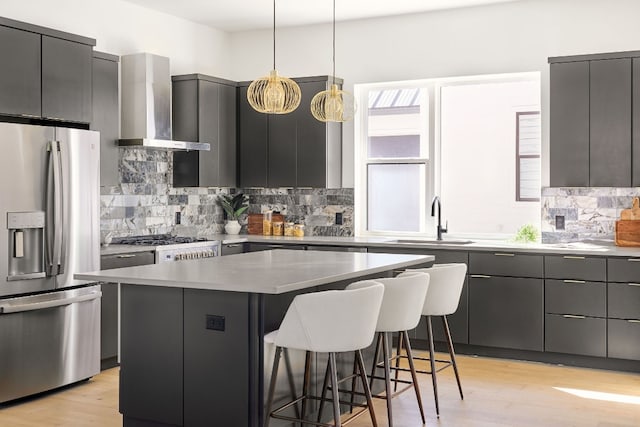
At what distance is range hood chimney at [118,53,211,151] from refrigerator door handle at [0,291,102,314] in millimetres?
1506

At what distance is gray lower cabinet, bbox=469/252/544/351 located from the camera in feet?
19.6

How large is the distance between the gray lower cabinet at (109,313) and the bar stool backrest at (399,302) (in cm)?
235

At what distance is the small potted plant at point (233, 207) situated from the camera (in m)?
7.72

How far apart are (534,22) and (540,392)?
318 cm

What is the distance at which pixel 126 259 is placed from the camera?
5.79 metres

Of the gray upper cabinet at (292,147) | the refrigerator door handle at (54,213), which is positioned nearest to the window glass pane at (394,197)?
the gray upper cabinet at (292,147)

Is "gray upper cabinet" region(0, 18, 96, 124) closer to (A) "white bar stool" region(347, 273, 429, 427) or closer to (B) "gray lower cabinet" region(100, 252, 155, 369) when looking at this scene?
(B) "gray lower cabinet" region(100, 252, 155, 369)

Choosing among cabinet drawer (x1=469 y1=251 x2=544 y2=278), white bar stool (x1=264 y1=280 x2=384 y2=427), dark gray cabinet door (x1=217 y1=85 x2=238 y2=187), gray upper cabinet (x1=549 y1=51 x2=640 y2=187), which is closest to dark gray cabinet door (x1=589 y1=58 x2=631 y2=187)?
gray upper cabinet (x1=549 y1=51 x2=640 y2=187)

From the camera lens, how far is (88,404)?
488 cm

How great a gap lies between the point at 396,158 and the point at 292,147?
0.99 metres

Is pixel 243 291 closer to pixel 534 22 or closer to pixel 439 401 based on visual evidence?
pixel 439 401

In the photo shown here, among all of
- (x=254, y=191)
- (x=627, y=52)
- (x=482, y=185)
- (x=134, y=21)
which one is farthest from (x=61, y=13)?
(x=627, y=52)

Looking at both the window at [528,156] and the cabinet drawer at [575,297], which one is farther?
the window at [528,156]

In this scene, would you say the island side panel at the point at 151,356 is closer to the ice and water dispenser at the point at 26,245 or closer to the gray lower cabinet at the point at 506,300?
the ice and water dispenser at the point at 26,245
